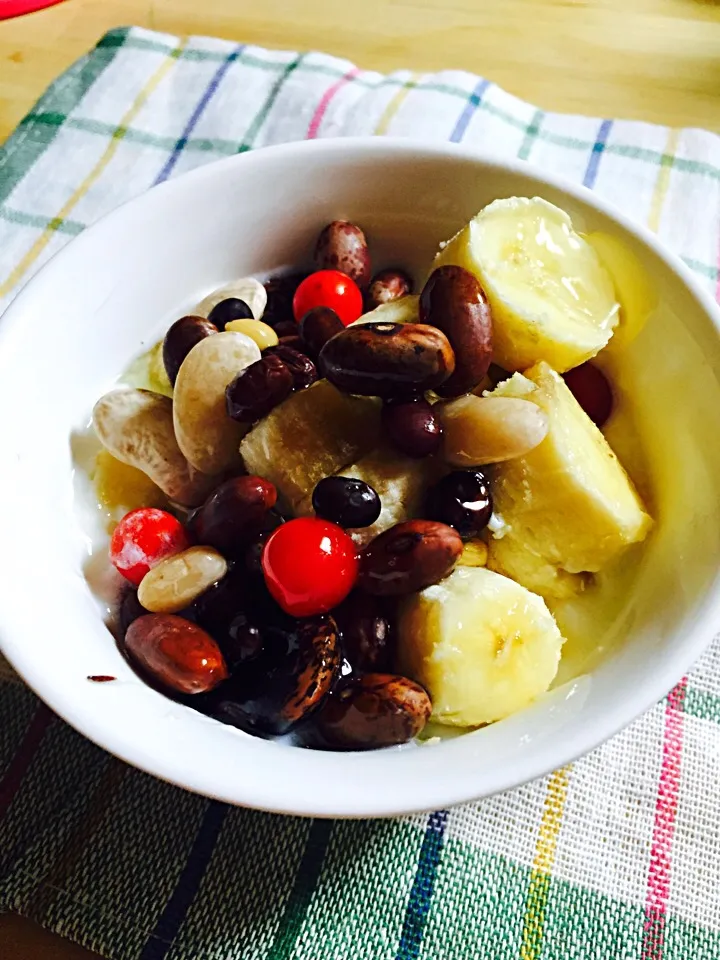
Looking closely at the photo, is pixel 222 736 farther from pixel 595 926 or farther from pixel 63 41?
pixel 63 41

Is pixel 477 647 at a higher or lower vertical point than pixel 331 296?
lower

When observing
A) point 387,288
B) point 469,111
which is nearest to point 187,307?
point 387,288

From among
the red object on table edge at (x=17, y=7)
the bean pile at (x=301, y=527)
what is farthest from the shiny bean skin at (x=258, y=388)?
the red object on table edge at (x=17, y=7)

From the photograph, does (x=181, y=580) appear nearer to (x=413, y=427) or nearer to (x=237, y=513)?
(x=237, y=513)

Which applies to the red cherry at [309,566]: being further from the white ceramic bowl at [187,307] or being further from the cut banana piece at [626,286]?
the cut banana piece at [626,286]

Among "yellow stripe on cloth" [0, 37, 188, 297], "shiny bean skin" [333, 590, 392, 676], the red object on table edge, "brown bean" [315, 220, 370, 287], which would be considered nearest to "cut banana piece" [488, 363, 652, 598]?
"shiny bean skin" [333, 590, 392, 676]

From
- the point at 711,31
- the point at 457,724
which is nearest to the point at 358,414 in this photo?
the point at 457,724
